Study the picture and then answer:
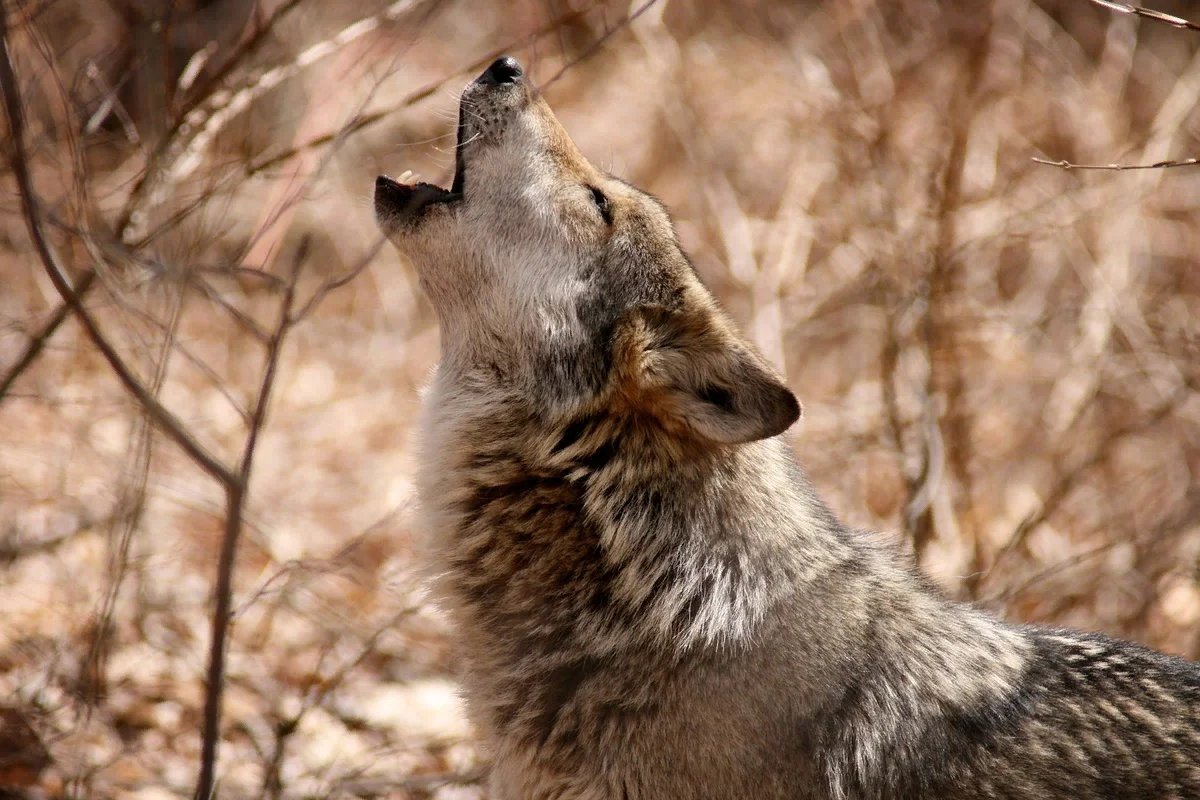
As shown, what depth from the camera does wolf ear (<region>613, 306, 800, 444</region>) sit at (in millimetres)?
3041

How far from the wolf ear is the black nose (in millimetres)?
864

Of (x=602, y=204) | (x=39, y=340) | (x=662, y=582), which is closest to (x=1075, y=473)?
(x=602, y=204)

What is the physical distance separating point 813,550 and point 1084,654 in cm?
85

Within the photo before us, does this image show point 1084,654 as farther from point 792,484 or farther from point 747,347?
point 747,347

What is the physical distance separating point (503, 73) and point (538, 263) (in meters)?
0.62

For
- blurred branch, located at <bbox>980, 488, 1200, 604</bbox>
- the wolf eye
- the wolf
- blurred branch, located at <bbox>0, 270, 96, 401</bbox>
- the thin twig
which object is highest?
blurred branch, located at <bbox>0, 270, 96, 401</bbox>

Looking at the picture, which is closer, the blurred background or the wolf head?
the wolf head

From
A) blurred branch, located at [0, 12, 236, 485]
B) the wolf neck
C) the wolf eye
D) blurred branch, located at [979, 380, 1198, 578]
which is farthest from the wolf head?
blurred branch, located at [979, 380, 1198, 578]

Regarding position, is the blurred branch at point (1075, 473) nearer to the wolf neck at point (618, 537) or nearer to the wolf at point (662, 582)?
the wolf at point (662, 582)

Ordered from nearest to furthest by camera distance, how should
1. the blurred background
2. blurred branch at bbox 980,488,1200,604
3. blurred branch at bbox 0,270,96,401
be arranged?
blurred branch at bbox 0,270,96,401, the blurred background, blurred branch at bbox 980,488,1200,604

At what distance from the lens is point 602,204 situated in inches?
148

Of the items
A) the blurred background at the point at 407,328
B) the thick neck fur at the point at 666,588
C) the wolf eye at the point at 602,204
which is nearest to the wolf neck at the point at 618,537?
the thick neck fur at the point at 666,588

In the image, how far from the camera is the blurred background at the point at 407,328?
4.06 metres

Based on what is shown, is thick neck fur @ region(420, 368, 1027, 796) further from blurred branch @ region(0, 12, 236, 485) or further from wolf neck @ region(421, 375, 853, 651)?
blurred branch @ region(0, 12, 236, 485)
